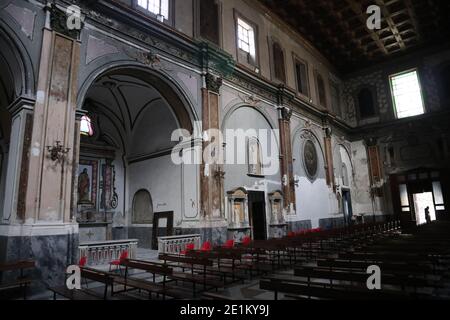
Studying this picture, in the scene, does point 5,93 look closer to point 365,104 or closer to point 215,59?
point 215,59

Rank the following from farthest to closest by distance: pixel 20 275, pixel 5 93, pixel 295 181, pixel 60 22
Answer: pixel 295 181 < pixel 5 93 < pixel 60 22 < pixel 20 275

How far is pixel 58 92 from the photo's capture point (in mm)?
6910

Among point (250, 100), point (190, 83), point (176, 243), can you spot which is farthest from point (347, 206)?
point (176, 243)

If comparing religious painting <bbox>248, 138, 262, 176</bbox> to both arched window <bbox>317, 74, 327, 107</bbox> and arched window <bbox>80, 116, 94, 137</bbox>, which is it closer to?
arched window <bbox>80, 116, 94, 137</bbox>

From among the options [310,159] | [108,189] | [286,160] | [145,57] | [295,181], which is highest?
[145,57]

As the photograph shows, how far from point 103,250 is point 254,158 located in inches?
284

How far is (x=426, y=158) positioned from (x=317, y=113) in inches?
298

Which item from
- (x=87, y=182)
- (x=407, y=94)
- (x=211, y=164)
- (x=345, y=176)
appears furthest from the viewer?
(x=345, y=176)

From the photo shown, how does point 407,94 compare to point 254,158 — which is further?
point 407,94

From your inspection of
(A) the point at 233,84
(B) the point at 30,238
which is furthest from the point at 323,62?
(B) the point at 30,238

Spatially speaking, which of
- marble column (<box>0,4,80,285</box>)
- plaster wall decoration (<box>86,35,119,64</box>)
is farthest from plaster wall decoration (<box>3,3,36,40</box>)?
plaster wall decoration (<box>86,35,119,64</box>)

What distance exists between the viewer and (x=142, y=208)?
13375mm

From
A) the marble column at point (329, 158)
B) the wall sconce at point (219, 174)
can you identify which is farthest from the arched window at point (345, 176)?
the wall sconce at point (219, 174)

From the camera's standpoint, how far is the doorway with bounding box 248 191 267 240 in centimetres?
1254
